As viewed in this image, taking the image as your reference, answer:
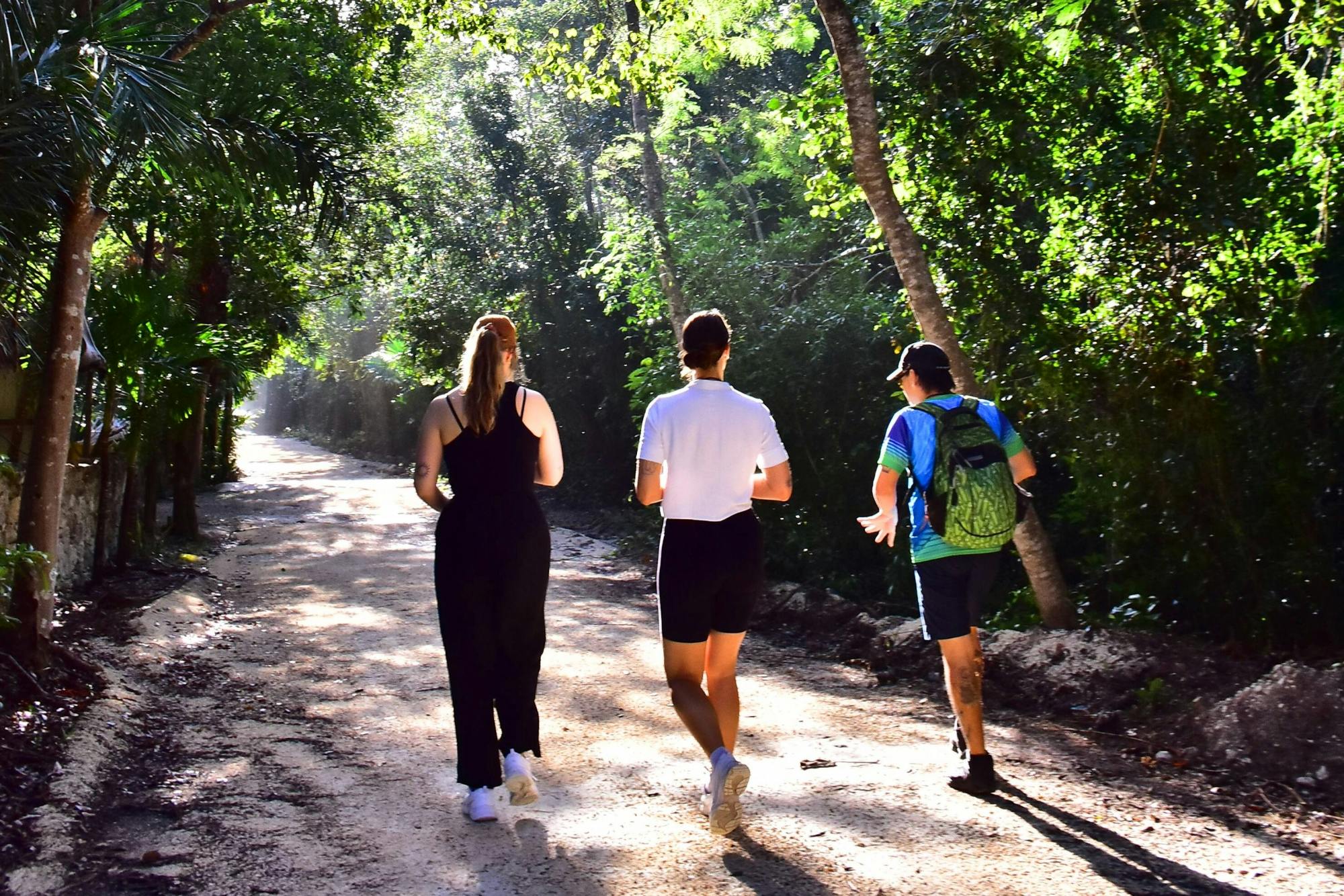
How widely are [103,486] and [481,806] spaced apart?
7.73 m

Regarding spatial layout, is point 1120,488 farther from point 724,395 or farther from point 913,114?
point 724,395

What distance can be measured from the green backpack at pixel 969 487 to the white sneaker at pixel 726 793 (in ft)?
4.62

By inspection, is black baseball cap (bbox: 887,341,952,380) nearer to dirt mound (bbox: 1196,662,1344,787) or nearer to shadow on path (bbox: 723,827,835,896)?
shadow on path (bbox: 723,827,835,896)

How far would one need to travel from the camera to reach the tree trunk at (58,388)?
7145 mm

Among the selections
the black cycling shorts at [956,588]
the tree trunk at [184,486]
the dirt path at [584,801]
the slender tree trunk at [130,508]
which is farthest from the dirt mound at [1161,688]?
the tree trunk at [184,486]

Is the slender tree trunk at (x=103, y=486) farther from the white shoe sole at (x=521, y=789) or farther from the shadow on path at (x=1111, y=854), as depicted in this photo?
the shadow on path at (x=1111, y=854)

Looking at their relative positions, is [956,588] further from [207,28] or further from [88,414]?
[88,414]

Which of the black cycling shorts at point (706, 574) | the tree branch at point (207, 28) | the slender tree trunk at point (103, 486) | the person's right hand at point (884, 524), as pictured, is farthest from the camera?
the slender tree trunk at point (103, 486)

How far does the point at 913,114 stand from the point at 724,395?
5.01 metres

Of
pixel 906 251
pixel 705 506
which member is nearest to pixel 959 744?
pixel 705 506

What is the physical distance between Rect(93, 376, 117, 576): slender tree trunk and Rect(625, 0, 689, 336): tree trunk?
6.24m

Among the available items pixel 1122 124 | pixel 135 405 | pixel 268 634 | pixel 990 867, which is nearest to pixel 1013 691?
pixel 990 867

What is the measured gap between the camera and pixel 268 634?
32.0 ft

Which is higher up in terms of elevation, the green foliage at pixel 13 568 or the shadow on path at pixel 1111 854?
the green foliage at pixel 13 568
